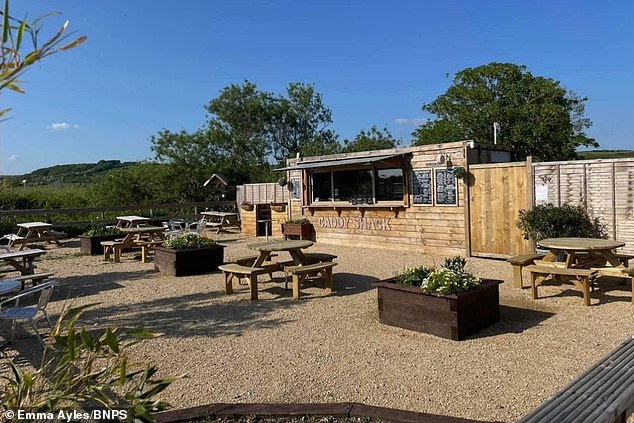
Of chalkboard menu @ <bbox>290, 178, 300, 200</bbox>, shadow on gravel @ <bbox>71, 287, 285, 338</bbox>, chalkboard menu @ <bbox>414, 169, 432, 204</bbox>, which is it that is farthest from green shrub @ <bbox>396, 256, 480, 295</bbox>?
chalkboard menu @ <bbox>290, 178, 300, 200</bbox>

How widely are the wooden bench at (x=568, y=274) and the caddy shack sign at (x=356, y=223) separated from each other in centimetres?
509

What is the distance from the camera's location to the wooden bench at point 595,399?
78.9 inches

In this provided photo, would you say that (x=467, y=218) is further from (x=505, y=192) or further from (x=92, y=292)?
(x=92, y=292)

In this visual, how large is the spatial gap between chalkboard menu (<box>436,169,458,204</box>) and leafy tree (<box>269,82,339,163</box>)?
23985 mm

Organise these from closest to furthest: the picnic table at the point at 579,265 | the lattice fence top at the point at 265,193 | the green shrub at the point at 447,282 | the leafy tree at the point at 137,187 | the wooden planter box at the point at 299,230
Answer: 1. the green shrub at the point at 447,282
2. the picnic table at the point at 579,265
3. the wooden planter box at the point at 299,230
4. the lattice fence top at the point at 265,193
5. the leafy tree at the point at 137,187

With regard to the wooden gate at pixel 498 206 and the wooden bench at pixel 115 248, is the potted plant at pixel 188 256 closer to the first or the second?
the wooden bench at pixel 115 248

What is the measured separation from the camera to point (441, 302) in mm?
4566

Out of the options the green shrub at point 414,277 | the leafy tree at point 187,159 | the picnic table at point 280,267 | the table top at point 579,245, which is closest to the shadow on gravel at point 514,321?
the green shrub at point 414,277

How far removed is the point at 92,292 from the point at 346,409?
570cm

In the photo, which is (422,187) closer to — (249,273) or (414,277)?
(249,273)

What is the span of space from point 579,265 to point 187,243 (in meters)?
6.38

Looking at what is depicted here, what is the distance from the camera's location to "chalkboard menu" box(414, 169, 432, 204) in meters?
10.1

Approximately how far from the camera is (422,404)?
10.3ft

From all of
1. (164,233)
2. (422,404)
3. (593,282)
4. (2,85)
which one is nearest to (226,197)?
(164,233)
